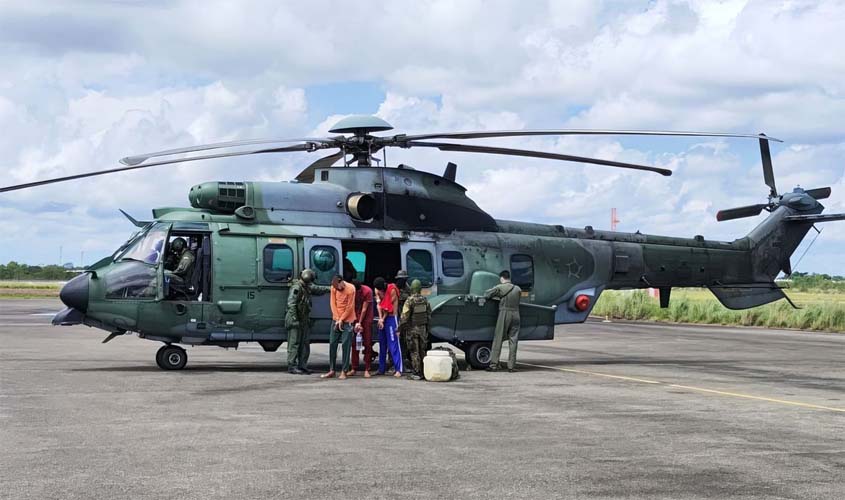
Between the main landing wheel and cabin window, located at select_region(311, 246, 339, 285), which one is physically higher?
cabin window, located at select_region(311, 246, 339, 285)

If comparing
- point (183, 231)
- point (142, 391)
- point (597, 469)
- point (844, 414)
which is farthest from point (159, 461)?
point (183, 231)

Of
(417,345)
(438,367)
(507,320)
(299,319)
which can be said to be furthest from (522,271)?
(299,319)

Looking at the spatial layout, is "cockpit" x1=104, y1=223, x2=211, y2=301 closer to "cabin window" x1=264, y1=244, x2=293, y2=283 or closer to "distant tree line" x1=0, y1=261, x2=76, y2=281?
"cabin window" x1=264, y1=244, x2=293, y2=283

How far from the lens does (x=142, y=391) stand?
47.4ft

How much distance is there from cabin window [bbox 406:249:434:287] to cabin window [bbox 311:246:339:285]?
1.66 m

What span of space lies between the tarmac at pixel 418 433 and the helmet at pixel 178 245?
2314 mm

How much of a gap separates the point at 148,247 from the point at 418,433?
29.9 ft

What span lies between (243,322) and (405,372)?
126 inches

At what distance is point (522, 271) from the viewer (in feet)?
69.1

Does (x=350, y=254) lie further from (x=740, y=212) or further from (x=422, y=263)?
(x=740, y=212)

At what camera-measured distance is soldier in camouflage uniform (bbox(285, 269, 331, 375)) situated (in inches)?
703

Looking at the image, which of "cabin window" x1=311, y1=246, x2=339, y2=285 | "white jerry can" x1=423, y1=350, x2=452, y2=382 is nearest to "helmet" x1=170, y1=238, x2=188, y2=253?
"cabin window" x1=311, y1=246, x2=339, y2=285

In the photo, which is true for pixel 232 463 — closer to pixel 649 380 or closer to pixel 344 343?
pixel 344 343

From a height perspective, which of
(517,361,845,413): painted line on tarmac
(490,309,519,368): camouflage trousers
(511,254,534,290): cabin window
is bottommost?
(517,361,845,413): painted line on tarmac
